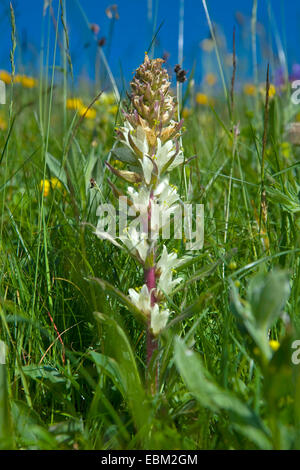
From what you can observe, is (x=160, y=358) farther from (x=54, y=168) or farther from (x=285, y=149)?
(x=285, y=149)

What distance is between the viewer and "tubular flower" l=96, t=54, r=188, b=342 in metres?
1.28

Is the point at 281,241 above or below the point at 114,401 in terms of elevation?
above

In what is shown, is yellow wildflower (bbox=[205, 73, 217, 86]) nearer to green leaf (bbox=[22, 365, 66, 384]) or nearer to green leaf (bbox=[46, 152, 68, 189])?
green leaf (bbox=[46, 152, 68, 189])

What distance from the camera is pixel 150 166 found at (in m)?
1.28

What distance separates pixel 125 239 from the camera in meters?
1.30

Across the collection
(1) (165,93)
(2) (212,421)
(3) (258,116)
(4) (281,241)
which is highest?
(3) (258,116)

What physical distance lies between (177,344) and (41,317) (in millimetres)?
739

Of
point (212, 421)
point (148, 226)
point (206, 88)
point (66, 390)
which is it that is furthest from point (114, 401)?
point (206, 88)

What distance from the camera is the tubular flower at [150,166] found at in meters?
1.28

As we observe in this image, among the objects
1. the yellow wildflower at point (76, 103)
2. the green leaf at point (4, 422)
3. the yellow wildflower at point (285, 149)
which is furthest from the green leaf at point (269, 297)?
the yellow wildflower at point (285, 149)

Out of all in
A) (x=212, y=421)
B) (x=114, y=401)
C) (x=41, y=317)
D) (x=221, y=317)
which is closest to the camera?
(x=212, y=421)

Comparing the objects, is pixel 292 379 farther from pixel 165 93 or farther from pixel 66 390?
pixel 165 93

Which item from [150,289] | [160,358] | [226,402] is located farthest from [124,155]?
[226,402]

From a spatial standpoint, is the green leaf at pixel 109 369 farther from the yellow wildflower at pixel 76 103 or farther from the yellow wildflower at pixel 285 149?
the yellow wildflower at pixel 285 149
